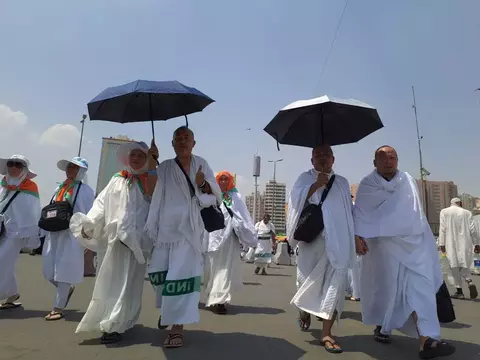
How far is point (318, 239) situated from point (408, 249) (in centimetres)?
93

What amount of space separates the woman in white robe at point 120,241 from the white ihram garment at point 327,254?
5.56 ft

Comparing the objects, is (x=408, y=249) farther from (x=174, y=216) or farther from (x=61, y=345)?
(x=61, y=345)

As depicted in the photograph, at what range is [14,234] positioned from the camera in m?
5.40

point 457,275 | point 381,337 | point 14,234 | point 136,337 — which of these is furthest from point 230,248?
point 457,275

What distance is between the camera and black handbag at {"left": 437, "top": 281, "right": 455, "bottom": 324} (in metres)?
3.80

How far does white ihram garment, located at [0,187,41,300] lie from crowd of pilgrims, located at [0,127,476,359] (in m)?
1.94

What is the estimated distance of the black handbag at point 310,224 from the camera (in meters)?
4.01

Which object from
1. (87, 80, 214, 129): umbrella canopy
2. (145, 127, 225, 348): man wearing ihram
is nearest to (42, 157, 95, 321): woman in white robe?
(87, 80, 214, 129): umbrella canopy

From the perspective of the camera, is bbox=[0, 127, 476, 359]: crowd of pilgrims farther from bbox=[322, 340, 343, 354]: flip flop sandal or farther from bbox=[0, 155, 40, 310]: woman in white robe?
bbox=[0, 155, 40, 310]: woman in white robe

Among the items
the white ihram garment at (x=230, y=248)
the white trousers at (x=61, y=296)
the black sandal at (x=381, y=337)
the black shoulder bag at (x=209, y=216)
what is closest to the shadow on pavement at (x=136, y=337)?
the white trousers at (x=61, y=296)

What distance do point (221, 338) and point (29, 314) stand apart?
2.92 meters

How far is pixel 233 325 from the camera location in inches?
186

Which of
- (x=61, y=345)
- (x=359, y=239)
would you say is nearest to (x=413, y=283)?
(x=359, y=239)

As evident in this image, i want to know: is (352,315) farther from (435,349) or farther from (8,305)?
(8,305)
